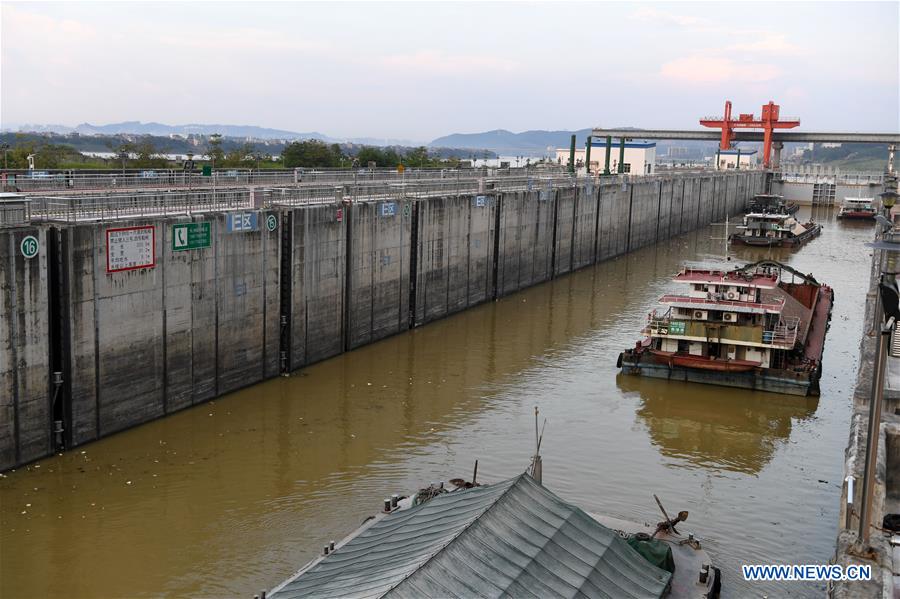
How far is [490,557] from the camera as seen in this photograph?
13.3 metres

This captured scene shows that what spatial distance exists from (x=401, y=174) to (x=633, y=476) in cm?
3456

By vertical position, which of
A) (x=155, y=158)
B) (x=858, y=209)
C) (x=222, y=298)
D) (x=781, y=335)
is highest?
(x=155, y=158)

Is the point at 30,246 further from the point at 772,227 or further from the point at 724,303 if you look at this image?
the point at 772,227

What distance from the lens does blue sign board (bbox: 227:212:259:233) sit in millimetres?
29781

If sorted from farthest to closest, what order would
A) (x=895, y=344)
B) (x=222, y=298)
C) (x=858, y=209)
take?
(x=858, y=209)
(x=222, y=298)
(x=895, y=344)

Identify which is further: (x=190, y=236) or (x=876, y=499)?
(x=190, y=236)

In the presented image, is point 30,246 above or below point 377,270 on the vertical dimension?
above

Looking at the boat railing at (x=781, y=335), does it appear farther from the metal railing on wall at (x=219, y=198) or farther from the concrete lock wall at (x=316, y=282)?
the metal railing on wall at (x=219, y=198)

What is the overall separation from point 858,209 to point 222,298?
9559 centimetres

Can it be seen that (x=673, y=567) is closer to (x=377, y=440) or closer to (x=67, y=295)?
(x=377, y=440)

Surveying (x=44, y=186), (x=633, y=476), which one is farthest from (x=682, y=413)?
(x=44, y=186)

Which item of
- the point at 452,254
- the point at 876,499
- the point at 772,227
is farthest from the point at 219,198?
the point at 772,227

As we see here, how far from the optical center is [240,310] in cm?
3033

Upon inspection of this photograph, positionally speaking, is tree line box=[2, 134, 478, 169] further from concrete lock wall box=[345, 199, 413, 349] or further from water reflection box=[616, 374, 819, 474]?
water reflection box=[616, 374, 819, 474]
